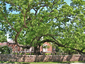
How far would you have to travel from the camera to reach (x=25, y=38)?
2220cm

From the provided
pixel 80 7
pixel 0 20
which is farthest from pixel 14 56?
pixel 80 7

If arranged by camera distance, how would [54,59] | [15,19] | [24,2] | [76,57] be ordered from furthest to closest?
[76,57], [54,59], [15,19], [24,2]

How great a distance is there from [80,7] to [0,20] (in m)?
13.1

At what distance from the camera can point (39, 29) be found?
17062mm

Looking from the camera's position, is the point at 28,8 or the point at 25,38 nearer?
the point at 28,8

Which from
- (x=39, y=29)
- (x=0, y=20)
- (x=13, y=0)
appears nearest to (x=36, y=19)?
(x=39, y=29)

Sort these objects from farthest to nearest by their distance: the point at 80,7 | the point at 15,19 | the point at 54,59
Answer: the point at 54,59 → the point at 80,7 → the point at 15,19

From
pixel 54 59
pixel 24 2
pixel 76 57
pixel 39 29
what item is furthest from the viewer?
pixel 76 57

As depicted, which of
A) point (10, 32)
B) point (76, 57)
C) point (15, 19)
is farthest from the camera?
point (76, 57)

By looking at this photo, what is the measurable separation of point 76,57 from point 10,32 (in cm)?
1418

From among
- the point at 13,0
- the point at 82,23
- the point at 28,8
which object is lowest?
the point at 82,23

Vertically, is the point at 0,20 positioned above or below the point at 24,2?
below

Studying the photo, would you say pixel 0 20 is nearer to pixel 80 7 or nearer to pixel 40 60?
pixel 40 60

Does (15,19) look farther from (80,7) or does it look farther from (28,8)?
(80,7)
